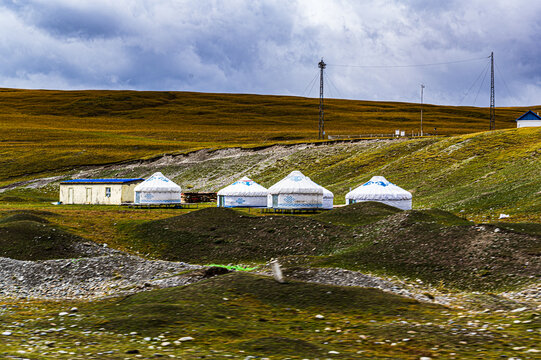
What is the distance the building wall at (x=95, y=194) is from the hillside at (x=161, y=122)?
24.8 metres

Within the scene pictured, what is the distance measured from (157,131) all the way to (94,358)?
417 ft

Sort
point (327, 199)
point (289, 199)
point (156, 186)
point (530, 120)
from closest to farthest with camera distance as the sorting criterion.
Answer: point (289, 199) → point (327, 199) → point (156, 186) → point (530, 120)

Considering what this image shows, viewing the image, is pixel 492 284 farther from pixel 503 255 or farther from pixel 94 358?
pixel 94 358

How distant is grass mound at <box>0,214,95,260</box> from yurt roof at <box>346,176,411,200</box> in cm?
2465

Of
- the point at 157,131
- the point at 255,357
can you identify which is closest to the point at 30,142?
the point at 157,131

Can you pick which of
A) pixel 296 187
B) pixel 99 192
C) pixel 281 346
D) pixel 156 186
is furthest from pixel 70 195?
pixel 281 346

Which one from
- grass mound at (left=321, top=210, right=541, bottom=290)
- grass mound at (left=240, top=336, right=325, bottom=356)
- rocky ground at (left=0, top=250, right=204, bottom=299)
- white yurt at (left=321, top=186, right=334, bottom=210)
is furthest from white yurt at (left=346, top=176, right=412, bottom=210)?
grass mound at (left=240, top=336, right=325, bottom=356)

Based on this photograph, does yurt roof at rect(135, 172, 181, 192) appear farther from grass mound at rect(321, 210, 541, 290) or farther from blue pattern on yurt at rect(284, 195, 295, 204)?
grass mound at rect(321, 210, 541, 290)

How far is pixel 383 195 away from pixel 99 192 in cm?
3185

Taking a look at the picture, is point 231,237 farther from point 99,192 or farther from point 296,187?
point 99,192

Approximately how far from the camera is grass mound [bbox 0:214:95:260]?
89.0ft

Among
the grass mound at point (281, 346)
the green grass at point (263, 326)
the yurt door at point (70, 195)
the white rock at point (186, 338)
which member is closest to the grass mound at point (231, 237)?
the green grass at point (263, 326)

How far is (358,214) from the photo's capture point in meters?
35.2

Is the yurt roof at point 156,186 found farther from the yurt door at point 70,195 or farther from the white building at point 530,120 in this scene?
the white building at point 530,120
